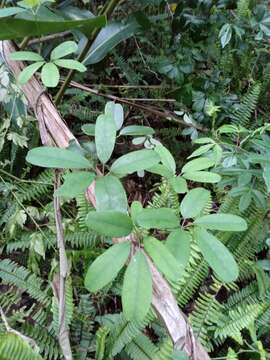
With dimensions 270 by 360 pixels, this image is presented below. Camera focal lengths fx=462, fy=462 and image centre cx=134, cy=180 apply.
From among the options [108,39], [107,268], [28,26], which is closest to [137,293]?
[107,268]

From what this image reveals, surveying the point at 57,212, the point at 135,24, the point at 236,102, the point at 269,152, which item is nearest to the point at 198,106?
the point at 236,102

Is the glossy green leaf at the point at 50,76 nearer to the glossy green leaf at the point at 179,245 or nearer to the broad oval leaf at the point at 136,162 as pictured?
the broad oval leaf at the point at 136,162

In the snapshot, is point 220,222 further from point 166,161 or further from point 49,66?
point 49,66

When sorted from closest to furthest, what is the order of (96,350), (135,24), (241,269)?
(96,350)
(241,269)
(135,24)

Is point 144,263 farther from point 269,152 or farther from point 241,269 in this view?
point 241,269

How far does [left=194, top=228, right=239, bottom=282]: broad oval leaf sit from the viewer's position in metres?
0.61

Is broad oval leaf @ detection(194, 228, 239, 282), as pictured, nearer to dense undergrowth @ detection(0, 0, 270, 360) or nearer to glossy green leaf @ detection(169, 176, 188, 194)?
glossy green leaf @ detection(169, 176, 188, 194)

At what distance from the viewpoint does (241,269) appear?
162cm

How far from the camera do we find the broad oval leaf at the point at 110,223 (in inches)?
23.5

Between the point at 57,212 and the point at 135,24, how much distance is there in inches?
40.8

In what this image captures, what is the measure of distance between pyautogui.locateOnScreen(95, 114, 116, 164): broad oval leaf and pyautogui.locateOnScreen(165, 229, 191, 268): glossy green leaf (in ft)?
0.48

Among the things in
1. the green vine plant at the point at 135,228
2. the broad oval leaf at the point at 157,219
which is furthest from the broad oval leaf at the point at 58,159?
the broad oval leaf at the point at 157,219

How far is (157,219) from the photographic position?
0.63 meters

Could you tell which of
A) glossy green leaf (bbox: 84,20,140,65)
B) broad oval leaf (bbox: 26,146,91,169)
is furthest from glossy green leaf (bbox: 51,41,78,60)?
glossy green leaf (bbox: 84,20,140,65)
